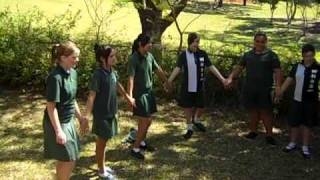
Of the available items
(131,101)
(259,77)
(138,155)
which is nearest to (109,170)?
(138,155)

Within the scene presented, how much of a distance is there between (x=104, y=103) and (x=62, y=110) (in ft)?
3.08

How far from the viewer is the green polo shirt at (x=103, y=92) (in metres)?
5.64

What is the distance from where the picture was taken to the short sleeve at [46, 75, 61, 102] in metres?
4.65

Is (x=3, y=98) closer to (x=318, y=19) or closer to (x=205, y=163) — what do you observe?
(x=205, y=163)

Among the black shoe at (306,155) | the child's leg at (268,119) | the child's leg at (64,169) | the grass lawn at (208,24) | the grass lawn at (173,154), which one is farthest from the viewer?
the grass lawn at (208,24)

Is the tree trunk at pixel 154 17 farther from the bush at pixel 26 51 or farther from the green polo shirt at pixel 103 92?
the green polo shirt at pixel 103 92

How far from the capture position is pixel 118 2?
10.6m

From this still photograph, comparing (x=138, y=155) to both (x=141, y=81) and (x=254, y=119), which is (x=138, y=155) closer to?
(x=141, y=81)

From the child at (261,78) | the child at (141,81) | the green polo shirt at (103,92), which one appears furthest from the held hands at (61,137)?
the child at (261,78)

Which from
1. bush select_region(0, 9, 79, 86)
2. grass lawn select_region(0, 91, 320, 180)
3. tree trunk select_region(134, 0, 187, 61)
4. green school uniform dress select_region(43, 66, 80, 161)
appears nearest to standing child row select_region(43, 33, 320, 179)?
green school uniform dress select_region(43, 66, 80, 161)

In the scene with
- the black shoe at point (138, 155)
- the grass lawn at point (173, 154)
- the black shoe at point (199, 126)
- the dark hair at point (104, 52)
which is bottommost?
the grass lawn at point (173, 154)

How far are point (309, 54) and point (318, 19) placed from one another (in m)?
36.0

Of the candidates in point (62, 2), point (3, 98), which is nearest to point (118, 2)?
point (3, 98)

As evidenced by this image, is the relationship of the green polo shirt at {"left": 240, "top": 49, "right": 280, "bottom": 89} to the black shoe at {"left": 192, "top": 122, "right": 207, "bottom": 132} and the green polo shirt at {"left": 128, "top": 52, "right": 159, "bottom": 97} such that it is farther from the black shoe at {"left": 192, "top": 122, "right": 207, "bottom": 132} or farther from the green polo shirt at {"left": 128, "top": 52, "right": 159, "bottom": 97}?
the green polo shirt at {"left": 128, "top": 52, "right": 159, "bottom": 97}
